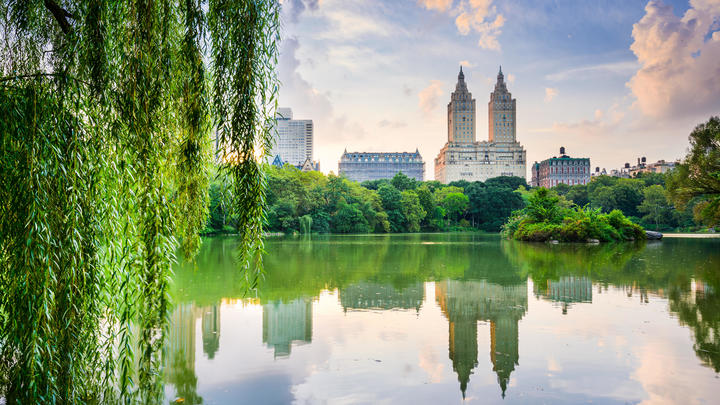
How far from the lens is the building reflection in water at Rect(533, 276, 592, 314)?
31.9 feet

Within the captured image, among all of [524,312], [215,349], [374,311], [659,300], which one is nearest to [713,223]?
[659,300]

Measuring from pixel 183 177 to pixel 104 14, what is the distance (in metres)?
2.06

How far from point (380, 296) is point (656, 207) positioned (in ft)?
191

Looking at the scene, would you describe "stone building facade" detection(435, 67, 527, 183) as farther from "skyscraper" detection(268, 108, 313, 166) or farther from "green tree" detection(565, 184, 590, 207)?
"skyscraper" detection(268, 108, 313, 166)

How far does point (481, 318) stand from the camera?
26.0 ft

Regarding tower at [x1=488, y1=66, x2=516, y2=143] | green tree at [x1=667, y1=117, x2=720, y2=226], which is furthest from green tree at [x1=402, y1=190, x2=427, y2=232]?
tower at [x1=488, y1=66, x2=516, y2=143]

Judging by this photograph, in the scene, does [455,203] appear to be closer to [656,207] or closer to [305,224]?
[656,207]

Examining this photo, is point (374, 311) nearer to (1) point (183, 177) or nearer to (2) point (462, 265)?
(1) point (183, 177)

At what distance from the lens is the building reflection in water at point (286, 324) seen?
6.43 m

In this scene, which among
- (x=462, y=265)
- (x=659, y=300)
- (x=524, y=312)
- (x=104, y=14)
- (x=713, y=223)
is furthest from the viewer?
(x=713, y=223)

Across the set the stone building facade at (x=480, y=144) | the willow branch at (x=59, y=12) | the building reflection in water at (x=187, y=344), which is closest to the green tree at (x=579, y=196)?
the stone building facade at (x=480, y=144)

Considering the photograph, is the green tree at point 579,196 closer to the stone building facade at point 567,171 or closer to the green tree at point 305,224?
the green tree at point 305,224

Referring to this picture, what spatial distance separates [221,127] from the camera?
4.20m

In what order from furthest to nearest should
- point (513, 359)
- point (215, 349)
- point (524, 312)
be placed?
point (524, 312), point (215, 349), point (513, 359)
